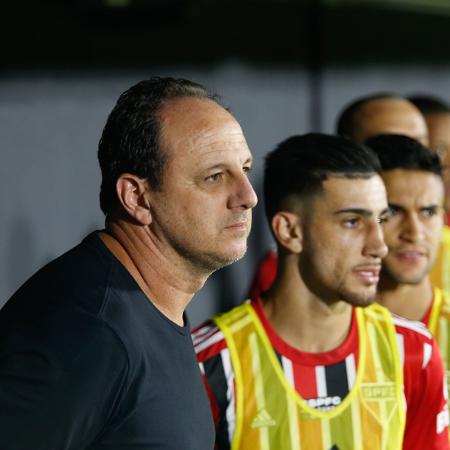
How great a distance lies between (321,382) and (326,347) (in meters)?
0.12

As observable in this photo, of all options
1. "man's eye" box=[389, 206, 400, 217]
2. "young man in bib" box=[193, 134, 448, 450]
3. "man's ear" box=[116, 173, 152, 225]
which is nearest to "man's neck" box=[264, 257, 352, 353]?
"young man in bib" box=[193, 134, 448, 450]

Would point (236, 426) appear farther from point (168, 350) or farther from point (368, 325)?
point (168, 350)

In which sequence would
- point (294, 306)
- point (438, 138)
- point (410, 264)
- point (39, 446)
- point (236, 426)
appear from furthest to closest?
1. point (438, 138)
2. point (410, 264)
3. point (294, 306)
4. point (236, 426)
5. point (39, 446)

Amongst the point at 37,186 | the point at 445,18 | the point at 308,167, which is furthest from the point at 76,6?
the point at 445,18

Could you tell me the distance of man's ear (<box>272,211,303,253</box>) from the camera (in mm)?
3096

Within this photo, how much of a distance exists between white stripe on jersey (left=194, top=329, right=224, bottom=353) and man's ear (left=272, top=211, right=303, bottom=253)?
346 millimetres

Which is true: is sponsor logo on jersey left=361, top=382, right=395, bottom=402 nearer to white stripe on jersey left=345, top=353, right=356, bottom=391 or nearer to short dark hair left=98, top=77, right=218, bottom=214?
white stripe on jersey left=345, top=353, right=356, bottom=391

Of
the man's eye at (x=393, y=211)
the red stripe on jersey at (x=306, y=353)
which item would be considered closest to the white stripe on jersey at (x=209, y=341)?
the red stripe on jersey at (x=306, y=353)

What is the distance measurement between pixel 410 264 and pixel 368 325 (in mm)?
431

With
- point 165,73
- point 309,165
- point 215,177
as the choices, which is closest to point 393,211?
point 309,165

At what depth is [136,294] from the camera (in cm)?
212

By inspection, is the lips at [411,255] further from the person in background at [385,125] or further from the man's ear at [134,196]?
the man's ear at [134,196]

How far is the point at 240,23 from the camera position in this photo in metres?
6.27

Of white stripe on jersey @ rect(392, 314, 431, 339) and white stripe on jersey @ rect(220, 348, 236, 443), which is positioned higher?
white stripe on jersey @ rect(392, 314, 431, 339)
